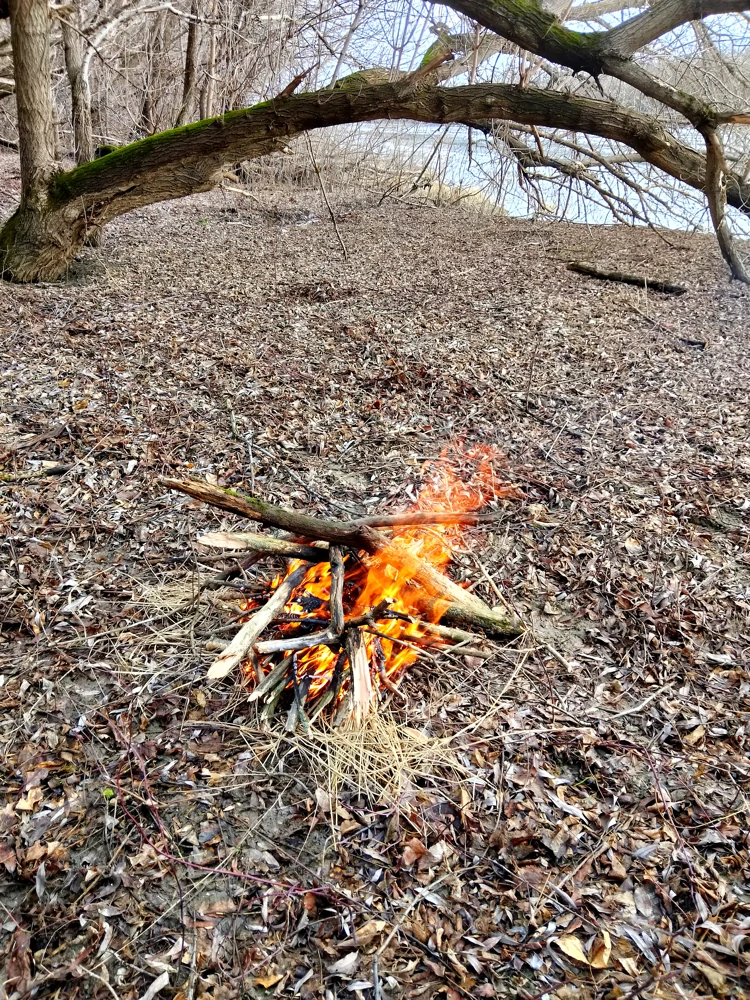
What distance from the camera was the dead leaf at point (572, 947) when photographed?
182 centimetres

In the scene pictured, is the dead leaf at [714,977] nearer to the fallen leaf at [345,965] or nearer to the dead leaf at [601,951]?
the dead leaf at [601,951]

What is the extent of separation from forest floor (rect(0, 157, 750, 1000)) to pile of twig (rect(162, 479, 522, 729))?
→ 15 centimetres

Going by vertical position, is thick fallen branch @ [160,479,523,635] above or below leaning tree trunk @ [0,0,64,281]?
below

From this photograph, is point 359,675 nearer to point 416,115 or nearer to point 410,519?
point 410,519

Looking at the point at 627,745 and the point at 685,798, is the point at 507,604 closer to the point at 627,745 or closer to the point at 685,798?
the point at 627,745

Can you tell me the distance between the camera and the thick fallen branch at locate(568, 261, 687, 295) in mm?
7578

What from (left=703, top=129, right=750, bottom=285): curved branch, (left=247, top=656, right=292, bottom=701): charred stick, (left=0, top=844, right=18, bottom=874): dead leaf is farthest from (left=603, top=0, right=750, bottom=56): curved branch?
(left=0, top=844, right=18, bottom=874): dead leaf

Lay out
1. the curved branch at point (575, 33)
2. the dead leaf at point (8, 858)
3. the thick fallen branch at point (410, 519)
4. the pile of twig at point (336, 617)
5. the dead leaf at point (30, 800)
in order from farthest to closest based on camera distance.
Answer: the curved branch at point (575, 33) → the thick fallen branch at point (410, 519) → the pile of twig at point (336, 617) → the dead leaf at point (30, 800) → the dead leaf at point (8, 858)

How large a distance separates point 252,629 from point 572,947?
1.49 m

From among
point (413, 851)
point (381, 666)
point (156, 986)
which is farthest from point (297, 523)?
point (156, 986)

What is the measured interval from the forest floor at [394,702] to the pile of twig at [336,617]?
0.50 ft

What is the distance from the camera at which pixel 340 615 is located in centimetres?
254

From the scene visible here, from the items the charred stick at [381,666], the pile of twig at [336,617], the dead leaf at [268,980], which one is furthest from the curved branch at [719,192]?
the dead leaf at [268,980]

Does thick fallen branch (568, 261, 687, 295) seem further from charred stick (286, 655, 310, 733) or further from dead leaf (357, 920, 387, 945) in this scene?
dead leaf (357, 920, 387, 945)
